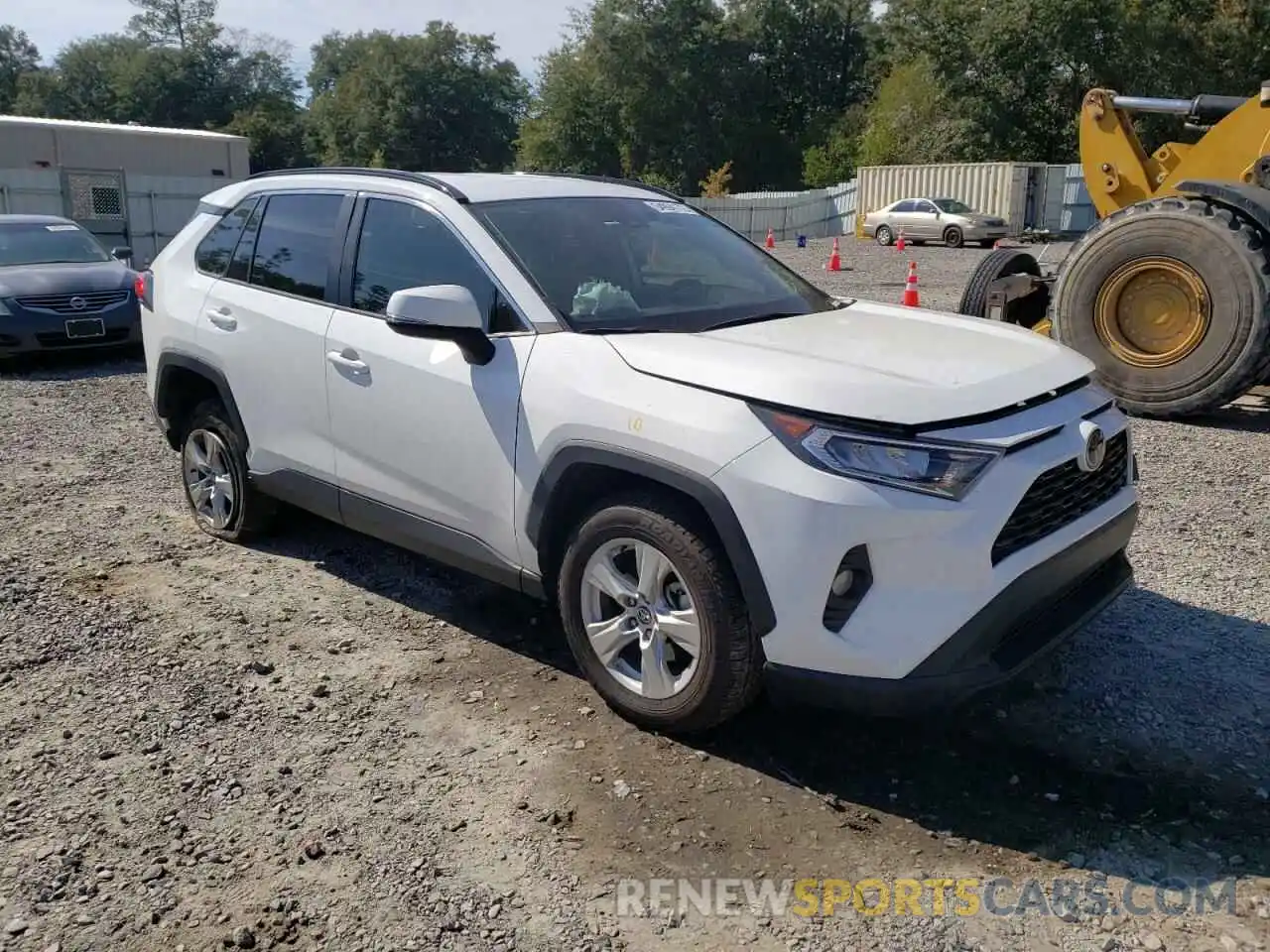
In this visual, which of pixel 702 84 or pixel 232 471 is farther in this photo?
pixel 702 84

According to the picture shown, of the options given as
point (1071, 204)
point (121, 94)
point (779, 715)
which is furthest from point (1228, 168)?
point (121, 94)

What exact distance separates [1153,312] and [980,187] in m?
26.8

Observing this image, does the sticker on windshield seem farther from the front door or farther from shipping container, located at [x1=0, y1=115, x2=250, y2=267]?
shipping container, located at [x1=0, y1=115, x2=250, y2=267]

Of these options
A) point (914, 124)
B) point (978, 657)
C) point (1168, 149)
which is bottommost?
point (978, 657)

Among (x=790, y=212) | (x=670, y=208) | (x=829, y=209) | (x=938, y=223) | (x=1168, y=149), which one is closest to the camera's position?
(x=670, y=208)

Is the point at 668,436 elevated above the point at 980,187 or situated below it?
below

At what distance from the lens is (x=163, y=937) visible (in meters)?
2.79

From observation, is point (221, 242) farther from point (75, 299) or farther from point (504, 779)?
point (75, 299)

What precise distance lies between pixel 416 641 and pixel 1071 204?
32467 mm

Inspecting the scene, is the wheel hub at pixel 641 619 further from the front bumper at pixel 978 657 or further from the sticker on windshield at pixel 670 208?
the sticker on windshield at pixel 670 208

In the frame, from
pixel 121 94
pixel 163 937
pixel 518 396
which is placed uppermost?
pixel 121 94

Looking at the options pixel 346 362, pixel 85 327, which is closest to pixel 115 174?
pixel 85 327

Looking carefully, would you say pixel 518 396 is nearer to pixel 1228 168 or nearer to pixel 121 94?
pixel 1228 168

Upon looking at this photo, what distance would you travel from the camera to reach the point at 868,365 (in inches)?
134
